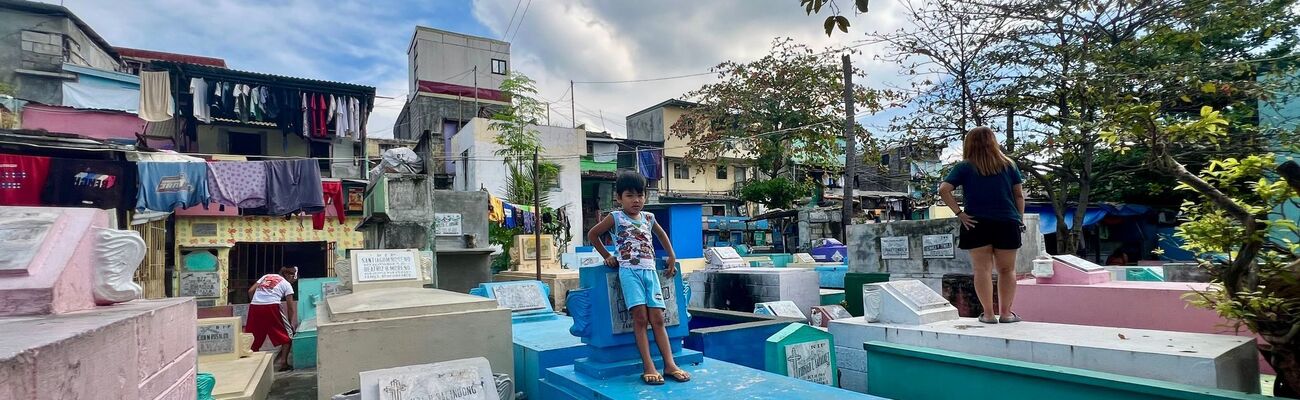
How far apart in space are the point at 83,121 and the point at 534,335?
17036 mm

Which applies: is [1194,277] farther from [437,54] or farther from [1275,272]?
[437,54]

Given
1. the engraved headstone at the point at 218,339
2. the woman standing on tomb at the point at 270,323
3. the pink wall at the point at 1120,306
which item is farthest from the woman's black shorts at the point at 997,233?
the woman standing on tomb at the point at 270,323

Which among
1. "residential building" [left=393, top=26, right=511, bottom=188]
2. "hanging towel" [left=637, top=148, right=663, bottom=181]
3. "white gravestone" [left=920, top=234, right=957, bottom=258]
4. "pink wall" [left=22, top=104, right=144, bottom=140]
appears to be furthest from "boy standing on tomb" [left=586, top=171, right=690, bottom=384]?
"hanging towel" [left=637, top=148, right=663, bottom=181]

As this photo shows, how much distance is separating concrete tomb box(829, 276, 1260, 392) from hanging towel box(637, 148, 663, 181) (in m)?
24.0

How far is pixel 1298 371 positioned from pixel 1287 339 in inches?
6.3

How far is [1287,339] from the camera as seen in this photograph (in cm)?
264

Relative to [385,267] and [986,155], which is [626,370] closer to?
[986,155]

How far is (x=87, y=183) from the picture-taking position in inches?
449

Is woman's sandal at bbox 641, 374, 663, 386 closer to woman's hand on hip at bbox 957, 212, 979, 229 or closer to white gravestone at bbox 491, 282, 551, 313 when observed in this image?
woman's hand on hip at bbox 957, 212, 979, 229

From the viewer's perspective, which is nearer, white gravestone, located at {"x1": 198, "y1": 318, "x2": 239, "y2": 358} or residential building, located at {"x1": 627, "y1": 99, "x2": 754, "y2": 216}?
white gravestone, located at {"x1": 198, "y1": 318, "x2": 239, "y2": 358}

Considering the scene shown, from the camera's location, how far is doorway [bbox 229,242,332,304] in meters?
16.9

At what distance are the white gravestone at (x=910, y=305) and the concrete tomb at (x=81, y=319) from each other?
4470 mm

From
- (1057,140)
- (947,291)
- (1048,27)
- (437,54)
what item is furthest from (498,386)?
(437,54)

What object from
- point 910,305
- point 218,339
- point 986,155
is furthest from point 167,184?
point 986,155
